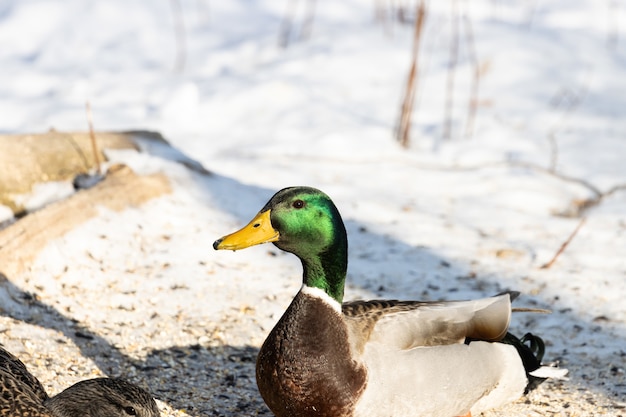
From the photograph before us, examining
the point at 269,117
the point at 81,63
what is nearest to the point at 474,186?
the point at 269,117

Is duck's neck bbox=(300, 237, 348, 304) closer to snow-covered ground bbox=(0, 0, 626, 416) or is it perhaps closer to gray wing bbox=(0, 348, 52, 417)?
snow-covered ground bbox=(0, 0, 626, 416)

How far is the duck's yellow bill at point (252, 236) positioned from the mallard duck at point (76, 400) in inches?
22.3

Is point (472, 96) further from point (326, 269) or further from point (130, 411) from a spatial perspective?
point (130, 411)

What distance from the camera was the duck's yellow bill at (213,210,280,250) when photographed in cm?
310

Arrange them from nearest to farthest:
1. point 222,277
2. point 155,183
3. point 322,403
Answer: point 322,403 < point 222,277 < point 155,183

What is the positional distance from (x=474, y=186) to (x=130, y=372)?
3.62m

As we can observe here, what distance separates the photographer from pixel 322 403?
314cm

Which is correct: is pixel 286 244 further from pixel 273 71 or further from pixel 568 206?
pixel 273 71

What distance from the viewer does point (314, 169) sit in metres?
6.94

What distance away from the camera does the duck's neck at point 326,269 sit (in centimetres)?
327

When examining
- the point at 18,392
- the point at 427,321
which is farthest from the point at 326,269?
the point at 18,392

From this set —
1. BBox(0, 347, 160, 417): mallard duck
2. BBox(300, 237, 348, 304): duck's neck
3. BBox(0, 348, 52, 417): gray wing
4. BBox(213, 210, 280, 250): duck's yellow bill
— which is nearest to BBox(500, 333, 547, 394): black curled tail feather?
BBox(300, 237, 348, 304): duck's neck

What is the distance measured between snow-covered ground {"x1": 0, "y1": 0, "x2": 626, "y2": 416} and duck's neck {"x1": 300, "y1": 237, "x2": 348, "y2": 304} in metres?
0.71

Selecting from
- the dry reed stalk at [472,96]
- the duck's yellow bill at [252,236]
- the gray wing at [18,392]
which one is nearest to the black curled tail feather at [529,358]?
the duck's yellow bill at [252,236]
